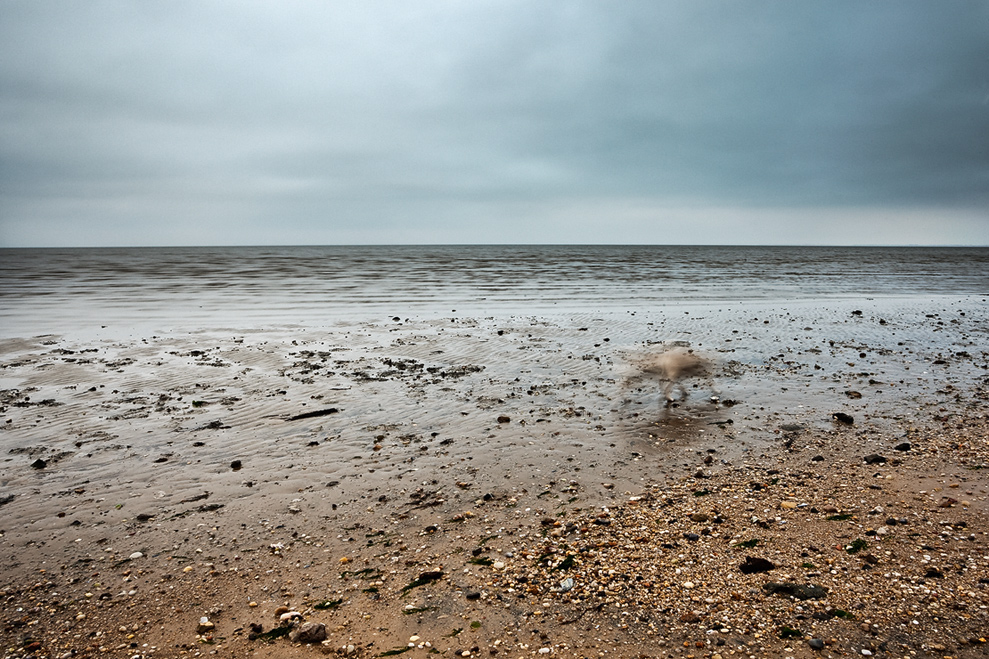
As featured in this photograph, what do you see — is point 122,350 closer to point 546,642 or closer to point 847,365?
point 546,642

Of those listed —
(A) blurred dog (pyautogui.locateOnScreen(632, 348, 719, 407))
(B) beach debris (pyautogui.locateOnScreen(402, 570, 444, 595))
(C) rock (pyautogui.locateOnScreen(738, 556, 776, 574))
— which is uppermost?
(A) blurred dog (pyautogui.locateOnScreen(632, 348, 719, 407))

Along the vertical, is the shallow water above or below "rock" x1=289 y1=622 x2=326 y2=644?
above

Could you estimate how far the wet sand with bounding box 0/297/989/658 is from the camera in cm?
435

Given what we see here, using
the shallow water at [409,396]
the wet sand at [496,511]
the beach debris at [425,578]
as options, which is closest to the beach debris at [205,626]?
the wet sand at [496,511]

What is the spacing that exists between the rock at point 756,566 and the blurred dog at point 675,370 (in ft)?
19.0

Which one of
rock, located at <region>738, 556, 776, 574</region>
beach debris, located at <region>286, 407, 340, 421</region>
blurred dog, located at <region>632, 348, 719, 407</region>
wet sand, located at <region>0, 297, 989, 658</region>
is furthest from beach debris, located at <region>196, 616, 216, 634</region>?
blurred dog, located at <region>632, 348, 719, 407</region>

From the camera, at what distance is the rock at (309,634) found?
4301 millimetres

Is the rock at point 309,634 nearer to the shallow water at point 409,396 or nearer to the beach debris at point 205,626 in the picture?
the beach debris at point 205,626

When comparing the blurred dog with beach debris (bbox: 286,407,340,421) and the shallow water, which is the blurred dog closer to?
the shallow water

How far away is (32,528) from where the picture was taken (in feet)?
19.9

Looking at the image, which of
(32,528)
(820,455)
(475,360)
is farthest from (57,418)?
(820,455)

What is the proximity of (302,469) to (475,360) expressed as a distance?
22.7 ft

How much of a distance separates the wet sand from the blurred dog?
0.37 metres

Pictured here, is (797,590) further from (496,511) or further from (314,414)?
(314,414)
